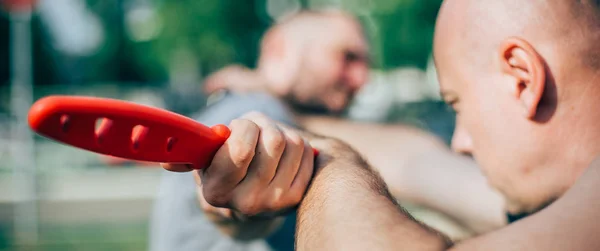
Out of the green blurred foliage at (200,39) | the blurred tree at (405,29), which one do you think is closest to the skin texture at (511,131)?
the green blurred foliage at (200,39)

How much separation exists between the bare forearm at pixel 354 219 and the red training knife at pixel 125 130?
0.75 feet

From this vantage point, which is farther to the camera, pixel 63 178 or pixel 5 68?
pixel 5 68

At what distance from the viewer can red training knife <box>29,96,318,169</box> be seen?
99 cm

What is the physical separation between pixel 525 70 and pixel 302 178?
0.56 m

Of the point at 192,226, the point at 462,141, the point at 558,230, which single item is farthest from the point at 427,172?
the point at 558,230

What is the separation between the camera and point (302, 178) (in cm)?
141

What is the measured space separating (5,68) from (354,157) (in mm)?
33402

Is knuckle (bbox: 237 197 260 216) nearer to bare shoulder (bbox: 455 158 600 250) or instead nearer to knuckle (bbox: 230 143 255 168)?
knuckle (bbox: 230 143 255 168)

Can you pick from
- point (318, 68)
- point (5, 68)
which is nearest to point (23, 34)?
point (318, 68)


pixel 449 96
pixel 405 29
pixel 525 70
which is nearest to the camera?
pixel 525 70

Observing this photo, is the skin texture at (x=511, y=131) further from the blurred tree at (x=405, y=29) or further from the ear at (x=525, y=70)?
the blurred tree at (x=405, y=29)

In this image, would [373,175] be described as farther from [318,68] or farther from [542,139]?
[318,68]

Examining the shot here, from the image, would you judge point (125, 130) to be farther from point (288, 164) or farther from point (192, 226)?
point (192, 226)

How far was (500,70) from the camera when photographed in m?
1.58
